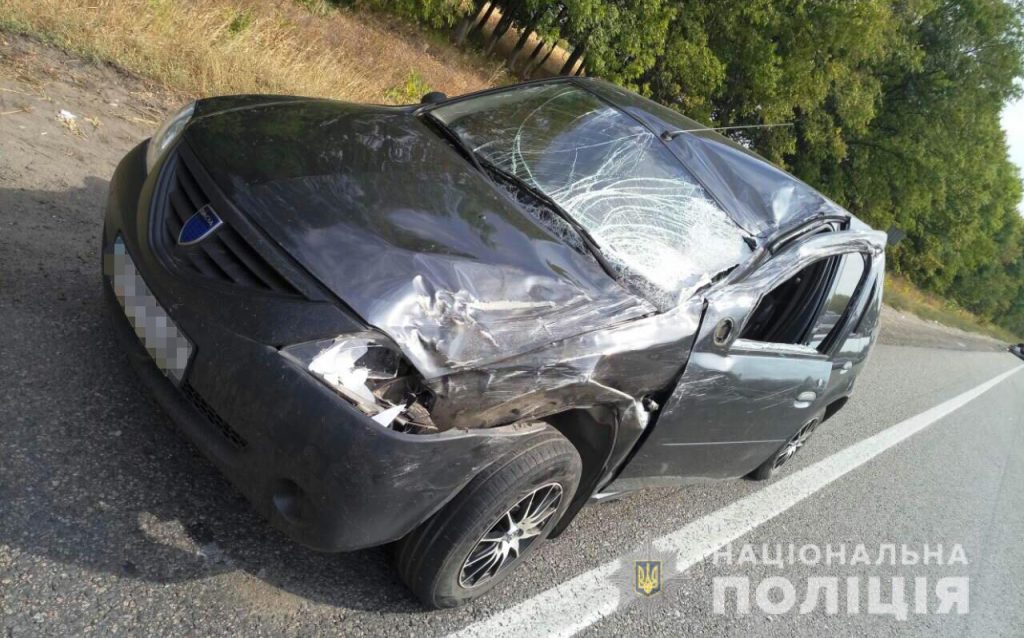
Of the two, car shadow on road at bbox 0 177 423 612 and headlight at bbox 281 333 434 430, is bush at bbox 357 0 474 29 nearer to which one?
car shadow on road at bbox 0 177 423 612

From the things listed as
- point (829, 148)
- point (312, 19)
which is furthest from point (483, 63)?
point (829, 148)

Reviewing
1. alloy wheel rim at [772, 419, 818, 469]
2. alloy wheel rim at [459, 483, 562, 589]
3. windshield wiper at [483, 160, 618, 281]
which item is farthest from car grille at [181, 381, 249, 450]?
alloy wheel rim at [772, 419, 818, 469]

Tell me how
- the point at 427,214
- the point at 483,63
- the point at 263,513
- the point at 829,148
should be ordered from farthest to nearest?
1. the point at 829,148
2. the point at 483,63
3. the point at 427,214
4. the point at 263,513

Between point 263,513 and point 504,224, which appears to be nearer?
point 263,513

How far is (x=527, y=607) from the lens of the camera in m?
2.61

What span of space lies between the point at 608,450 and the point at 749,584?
4.66 feet

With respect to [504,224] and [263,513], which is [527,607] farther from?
[504,224]

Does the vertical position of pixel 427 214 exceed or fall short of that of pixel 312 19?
it exceeds it

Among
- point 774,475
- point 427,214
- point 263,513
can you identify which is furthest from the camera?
point 774,475

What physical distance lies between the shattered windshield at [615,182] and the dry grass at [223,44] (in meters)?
3.88

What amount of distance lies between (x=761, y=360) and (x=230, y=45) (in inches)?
248

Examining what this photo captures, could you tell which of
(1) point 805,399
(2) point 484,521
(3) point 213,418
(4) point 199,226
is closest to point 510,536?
(2) point 484,521

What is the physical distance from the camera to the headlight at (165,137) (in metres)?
2.74

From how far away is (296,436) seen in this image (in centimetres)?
188
